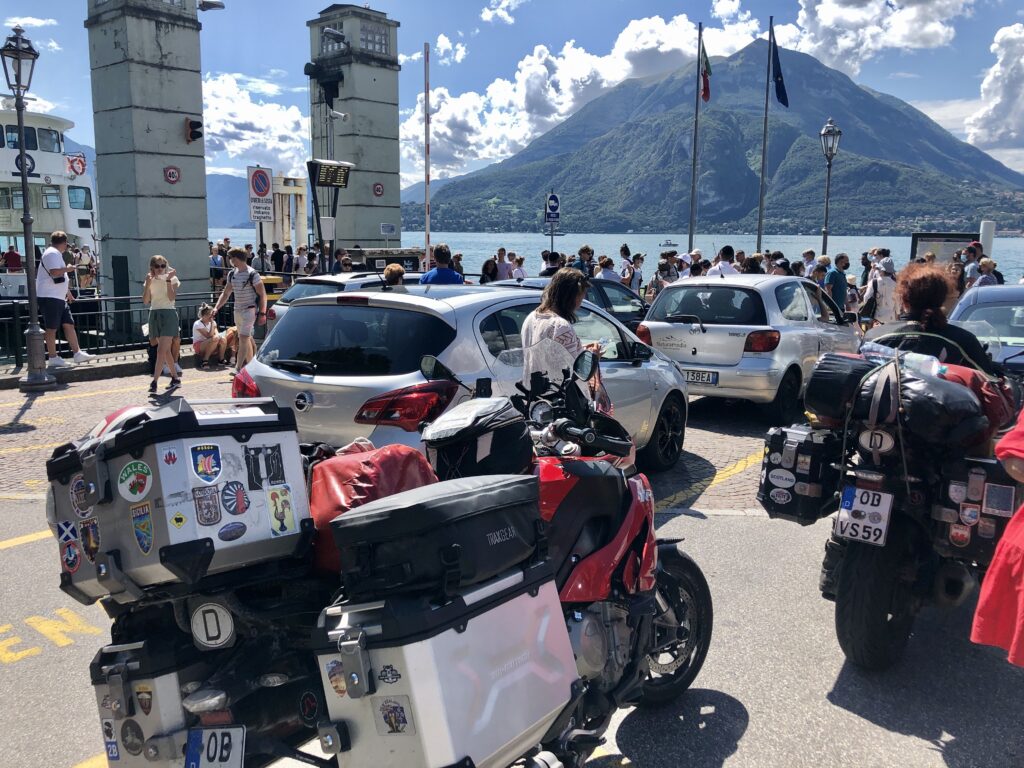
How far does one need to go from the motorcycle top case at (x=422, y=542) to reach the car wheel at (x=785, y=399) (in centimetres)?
793

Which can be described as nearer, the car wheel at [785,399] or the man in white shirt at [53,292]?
the car wheel at [785,399]

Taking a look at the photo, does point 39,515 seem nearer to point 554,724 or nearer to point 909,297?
point 554,724

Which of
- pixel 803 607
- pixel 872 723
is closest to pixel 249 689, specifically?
pixel 872 723

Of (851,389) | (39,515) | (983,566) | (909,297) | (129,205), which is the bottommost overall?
(39,515)

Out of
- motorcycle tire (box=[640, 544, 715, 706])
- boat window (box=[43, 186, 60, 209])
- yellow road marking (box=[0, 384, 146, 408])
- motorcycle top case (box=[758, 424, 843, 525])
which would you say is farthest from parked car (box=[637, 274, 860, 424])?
boat window (box=[43, 186, 60, 209])

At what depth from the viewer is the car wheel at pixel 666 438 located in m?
7.65

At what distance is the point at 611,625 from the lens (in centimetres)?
306

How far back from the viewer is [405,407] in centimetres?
518

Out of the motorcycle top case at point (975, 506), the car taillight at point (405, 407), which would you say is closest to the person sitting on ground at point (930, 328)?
the motorcycle top case at point (975, 506)

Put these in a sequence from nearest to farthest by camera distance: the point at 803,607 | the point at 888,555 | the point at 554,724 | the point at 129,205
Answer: the point at 554,724, the point at 888,555, the point at 803,607, the point at 129,205

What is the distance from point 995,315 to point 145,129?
13878 mm

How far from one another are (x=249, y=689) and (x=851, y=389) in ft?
9.06

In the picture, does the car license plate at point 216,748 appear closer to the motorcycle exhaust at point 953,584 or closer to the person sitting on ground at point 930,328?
the motorcycle exhaust at point 953,584

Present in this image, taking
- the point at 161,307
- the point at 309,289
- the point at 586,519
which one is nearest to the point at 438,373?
the point at 586,519
